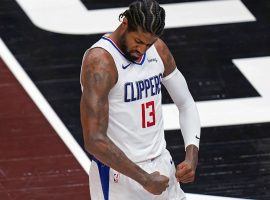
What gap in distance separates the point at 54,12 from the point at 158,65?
18.8 feet

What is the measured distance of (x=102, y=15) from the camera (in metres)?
11.4

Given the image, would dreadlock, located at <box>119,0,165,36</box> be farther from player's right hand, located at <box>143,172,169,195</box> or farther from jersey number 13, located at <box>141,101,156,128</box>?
player's right hand, located at <box>143,172,169,195</box>

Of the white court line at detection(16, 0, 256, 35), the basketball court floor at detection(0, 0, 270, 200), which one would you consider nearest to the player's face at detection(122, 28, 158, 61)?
the basketball court floor at detection(0, 0, 270, 200)

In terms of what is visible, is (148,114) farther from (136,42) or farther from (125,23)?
(125,23)

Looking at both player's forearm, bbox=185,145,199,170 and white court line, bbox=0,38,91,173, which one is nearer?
player's forearm, bbox=185,145,199,170

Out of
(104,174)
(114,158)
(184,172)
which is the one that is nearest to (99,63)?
(114,158)

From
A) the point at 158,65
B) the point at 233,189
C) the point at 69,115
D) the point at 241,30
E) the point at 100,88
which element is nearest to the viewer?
the point at 100,88

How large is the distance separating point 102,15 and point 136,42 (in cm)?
590

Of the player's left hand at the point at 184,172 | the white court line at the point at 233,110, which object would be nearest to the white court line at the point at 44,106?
the white court line at the point at 233,110

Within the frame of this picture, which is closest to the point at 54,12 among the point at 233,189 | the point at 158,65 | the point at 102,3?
the point at 102,3

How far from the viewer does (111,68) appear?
218 inches

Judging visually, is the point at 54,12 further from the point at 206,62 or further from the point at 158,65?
the point at 158,65

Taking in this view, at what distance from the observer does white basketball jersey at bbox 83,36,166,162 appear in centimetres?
559

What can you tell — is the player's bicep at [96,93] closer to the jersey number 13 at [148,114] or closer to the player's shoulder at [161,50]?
the jersey number 13 at [148,114]
